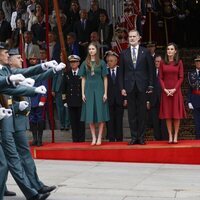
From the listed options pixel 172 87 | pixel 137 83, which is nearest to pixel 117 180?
pixel 137 83

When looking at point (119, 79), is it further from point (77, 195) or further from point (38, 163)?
point (77, 195)

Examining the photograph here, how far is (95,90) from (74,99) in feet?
3.00

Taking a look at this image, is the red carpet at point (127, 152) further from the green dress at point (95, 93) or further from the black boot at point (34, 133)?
the green dress at point (95, 93)

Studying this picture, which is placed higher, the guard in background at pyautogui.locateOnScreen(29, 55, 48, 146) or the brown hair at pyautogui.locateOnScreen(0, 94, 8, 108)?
the brown hair at pyautogui.locateOnScreen(0, 94, 8, 108)

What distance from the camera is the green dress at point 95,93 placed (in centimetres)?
1315

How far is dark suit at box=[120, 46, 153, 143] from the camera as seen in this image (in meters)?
12.7

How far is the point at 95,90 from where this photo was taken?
519 inches

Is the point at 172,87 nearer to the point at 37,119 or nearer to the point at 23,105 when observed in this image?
the point at 37,119

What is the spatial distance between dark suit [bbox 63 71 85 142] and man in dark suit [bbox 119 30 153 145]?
1403mm

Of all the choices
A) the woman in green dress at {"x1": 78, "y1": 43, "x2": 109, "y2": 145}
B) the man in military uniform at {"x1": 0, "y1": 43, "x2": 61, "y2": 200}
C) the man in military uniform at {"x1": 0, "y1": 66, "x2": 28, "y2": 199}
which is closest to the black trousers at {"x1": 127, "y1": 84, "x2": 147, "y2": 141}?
the woman in green dress at {"x1": 78, "y1": 43, "x2": 109, "y2": 145}

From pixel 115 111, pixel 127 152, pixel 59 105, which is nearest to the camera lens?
pixel 127 152

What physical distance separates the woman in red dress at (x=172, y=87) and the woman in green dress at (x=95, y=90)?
3.59ft

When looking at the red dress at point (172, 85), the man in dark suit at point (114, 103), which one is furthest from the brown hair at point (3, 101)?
the man in dark suit at point (114, 103)

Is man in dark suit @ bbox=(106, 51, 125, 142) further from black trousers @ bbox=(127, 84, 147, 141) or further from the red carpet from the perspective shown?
black trousers @ bbox=(127, 84, 147, 141)
